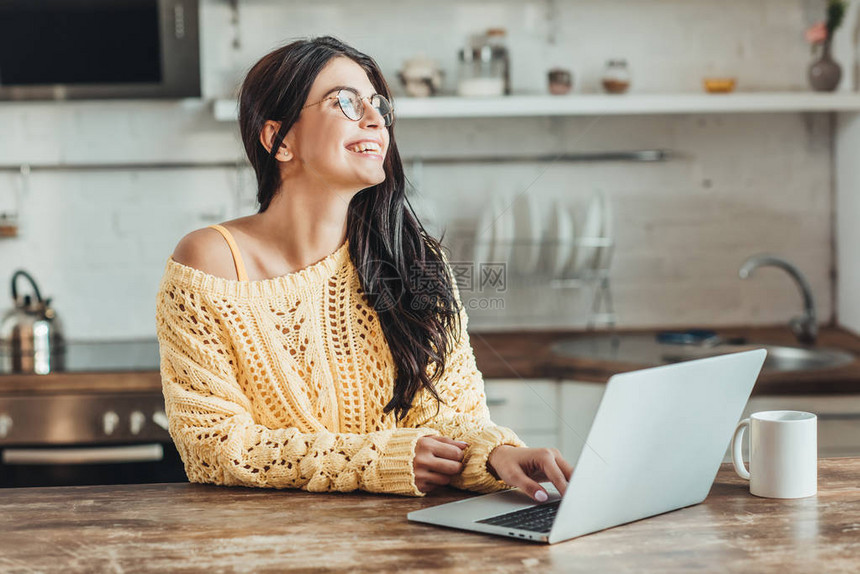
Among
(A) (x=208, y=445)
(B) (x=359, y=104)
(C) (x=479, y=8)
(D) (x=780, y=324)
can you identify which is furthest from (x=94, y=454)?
(D) (x=780, y=324)

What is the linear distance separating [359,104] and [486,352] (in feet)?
3.87

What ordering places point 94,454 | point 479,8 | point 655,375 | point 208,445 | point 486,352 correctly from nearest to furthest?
1. point 655,375
2. point 208,445
3. point 94,454
4. point 486,352
5. point 479,8

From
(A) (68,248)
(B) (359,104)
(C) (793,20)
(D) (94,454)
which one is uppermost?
(C) (793,20)

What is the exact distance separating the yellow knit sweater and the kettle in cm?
121

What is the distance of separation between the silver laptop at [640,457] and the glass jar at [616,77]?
1711mm

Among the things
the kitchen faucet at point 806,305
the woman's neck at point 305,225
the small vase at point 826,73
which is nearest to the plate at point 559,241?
the kitchen faucet at point 806,305

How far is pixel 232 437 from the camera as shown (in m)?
1.20

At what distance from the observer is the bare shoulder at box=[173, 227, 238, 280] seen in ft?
4.32

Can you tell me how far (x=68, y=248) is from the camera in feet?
A: 9.09

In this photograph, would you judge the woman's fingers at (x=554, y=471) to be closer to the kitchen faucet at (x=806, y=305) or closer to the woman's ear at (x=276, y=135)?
the woman's ear at (x=276, y=135)

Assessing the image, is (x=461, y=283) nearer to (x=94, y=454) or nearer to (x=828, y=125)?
(x=94, y=454)

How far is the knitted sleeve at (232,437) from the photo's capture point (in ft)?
3.73

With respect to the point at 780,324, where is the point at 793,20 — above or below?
above

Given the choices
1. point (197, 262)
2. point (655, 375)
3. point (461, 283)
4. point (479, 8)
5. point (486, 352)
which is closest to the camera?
point (655, 375)
